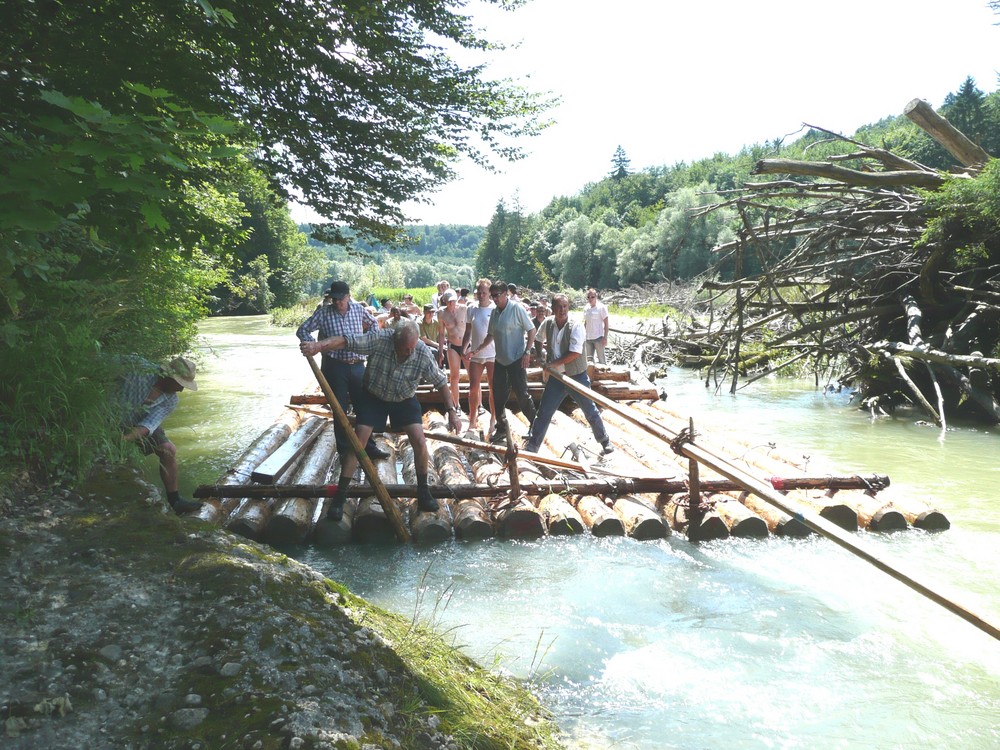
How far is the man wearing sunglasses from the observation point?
29.9 ft

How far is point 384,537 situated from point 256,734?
448cm

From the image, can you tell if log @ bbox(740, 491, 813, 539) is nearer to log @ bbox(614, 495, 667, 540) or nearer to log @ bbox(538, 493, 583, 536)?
log @ bbox(614, 495, 667, 540)

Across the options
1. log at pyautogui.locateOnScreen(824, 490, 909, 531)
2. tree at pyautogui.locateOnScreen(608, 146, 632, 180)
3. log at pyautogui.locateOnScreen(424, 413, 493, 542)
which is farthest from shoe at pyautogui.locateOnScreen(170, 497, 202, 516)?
tree at pyautogui.locateOnScreen(608, 146, 632, 180)

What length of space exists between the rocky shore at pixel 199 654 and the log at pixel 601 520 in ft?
10.0

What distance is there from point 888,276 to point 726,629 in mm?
11950

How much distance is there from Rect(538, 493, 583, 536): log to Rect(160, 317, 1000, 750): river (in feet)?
0.60

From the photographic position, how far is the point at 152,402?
20.1 ft

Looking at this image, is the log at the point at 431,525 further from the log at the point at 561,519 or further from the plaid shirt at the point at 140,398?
the plaid shirt at the point at 140,398

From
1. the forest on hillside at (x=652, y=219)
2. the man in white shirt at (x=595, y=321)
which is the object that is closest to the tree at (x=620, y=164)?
the forest on hillside at (x=652, y=219)

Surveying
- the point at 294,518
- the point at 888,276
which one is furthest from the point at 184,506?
the point at 888,276

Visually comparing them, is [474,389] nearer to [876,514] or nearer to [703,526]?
[703,526]

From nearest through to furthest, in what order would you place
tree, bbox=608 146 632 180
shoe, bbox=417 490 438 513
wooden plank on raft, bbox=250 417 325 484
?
shoe, bbox=417 490 438 513 → wooden plank on raft, bbox=250 417 325 484 → tree, bbox=608 146 632 180

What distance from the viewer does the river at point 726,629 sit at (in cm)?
409

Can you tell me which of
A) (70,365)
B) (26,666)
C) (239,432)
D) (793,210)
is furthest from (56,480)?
(793,210)
